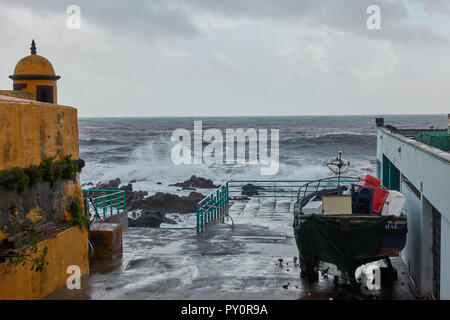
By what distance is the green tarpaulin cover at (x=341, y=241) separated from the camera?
1148cm

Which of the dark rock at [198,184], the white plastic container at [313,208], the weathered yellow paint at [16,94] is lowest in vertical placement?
the dark rock at [198,184]

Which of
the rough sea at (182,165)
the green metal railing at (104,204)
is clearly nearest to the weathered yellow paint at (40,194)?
the green metal railing at (104,204)

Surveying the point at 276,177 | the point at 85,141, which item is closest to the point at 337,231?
the point at 276,177

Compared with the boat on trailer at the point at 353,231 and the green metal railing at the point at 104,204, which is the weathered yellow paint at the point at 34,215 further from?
the boat on trailer at the point at 353,231

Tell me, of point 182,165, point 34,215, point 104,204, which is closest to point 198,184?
point 182,165

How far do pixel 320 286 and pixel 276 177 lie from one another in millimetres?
39927

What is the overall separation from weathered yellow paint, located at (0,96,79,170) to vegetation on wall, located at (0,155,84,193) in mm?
118

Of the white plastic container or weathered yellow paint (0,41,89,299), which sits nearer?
weathered yellow paint (0,41,89,299)

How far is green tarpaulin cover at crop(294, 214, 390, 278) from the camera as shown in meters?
11.5

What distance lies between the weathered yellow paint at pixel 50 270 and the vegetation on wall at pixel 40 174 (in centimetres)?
128

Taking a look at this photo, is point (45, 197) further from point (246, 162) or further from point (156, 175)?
point (246, 162)

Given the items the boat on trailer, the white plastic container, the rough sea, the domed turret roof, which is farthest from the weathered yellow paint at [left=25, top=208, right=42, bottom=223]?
the rough sea

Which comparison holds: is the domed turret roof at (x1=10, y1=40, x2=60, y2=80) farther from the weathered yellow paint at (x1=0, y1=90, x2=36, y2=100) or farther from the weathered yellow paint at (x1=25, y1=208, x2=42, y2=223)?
the weathered yellow paint at (x1=25, y1=208, x2=42, y2=223)

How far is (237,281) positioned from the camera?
12266 mm
